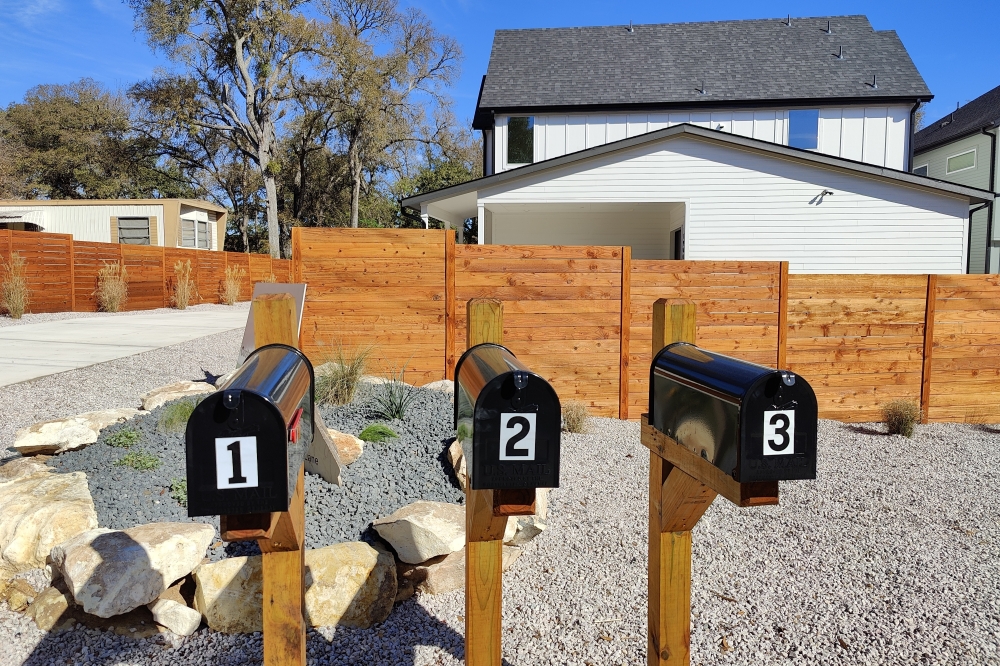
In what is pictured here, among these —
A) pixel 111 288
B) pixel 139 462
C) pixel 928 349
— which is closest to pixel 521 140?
pixel 111 288

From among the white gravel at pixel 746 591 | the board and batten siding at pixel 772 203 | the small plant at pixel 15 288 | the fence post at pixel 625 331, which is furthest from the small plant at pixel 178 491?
the small plant at pixel 15 288

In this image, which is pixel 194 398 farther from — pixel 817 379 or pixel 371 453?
pixel 817 379

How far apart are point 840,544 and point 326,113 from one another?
2993 cm

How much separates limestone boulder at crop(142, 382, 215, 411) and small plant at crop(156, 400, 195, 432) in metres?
0.61

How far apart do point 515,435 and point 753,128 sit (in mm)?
17920

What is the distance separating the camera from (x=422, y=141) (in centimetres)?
3188

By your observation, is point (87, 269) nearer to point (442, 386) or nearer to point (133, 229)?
point (133, 229)

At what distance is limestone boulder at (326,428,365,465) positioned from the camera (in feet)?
12.8

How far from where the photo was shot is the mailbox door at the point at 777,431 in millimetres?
1433

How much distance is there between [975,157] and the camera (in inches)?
851

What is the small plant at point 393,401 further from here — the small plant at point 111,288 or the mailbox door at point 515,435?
the small plant at point 111,288

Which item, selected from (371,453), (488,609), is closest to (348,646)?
(488,609)

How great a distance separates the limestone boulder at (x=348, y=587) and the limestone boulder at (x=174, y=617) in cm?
48

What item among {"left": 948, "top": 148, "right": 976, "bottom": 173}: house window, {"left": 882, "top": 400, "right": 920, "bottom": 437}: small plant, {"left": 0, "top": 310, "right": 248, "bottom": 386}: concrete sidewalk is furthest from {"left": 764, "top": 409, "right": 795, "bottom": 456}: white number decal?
{"left": 948, "top": 148, "right": 976, "bottom": 173}: house window
